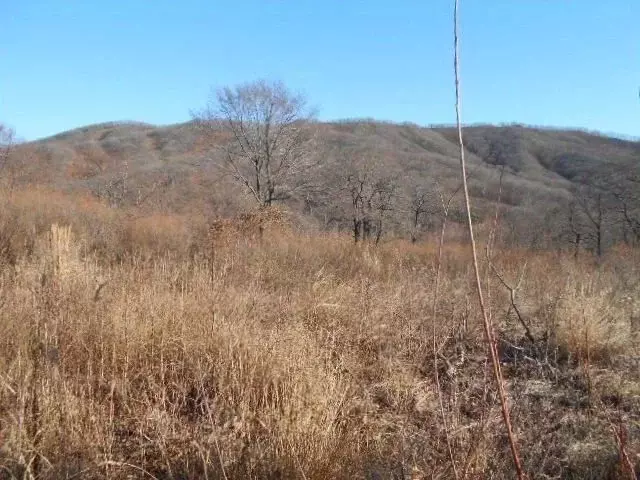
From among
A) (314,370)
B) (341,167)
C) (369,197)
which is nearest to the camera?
(314,370)

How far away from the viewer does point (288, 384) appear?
258cm

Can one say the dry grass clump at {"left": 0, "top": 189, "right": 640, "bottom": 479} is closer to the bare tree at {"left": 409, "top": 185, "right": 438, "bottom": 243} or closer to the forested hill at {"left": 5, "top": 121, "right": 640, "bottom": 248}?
the forested hill at {"left": 5, "top": 121, "right": 640, "bottom": 248}

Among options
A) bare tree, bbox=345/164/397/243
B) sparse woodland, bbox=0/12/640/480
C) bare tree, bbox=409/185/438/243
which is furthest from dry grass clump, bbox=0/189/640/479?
bare tree, bbox=409/185/438/243

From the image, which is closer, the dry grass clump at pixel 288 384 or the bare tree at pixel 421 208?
the dry grass clump at pixel 288 384

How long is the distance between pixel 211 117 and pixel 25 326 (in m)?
19.7

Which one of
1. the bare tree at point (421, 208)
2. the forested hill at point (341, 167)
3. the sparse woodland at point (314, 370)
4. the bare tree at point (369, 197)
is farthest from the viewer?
the forested hill at point (341, 167)

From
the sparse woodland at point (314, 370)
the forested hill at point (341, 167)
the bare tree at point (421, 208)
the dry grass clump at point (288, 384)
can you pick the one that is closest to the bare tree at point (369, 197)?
the forested hill at point (341, 167)

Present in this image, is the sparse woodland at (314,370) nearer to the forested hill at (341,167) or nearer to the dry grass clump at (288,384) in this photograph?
the dry grass clump at (288,384)

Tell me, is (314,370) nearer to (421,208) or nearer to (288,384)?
(288,384)

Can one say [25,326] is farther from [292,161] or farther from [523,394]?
[292,161]

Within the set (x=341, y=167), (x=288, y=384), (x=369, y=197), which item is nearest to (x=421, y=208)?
(x=369, y=197)

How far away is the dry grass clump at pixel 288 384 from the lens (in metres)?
2.22

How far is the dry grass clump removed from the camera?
2219 millimetres

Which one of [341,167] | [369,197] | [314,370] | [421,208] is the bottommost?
[314,370]
